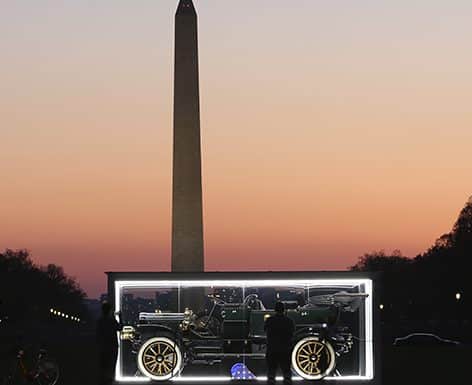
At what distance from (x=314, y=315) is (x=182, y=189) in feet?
63.8

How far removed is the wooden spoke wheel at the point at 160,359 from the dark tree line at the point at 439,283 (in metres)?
94.5

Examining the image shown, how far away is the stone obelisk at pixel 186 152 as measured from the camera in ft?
160

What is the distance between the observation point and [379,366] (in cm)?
2891

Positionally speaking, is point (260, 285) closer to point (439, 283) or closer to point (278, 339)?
point (278, 339)

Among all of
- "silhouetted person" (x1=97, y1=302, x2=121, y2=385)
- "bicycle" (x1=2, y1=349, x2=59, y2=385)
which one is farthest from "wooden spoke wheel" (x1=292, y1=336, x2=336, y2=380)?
"bicycle" (x1=2, y1=349, x2=59, y2=385)

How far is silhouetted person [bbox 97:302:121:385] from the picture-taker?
2602 cm

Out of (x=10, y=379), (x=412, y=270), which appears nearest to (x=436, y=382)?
(x=10, y=379)

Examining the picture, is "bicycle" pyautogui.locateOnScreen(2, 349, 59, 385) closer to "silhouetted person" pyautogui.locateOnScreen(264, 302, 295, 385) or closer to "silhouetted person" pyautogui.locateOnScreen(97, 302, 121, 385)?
"silhouetted person" pyautogui.locateOnScreen(97, 302, 121, 385)

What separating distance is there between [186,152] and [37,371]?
2014cm

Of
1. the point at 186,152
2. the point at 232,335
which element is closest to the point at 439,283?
the point at 186,152

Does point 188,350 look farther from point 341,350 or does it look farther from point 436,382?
point 436,382

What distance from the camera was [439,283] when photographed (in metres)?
138

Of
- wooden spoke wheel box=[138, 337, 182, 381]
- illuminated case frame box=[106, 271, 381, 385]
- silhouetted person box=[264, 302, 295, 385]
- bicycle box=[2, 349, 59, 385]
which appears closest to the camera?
silhouetted person box=[264, 302, 295, 385]

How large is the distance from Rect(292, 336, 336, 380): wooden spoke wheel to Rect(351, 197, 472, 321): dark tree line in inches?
3712
